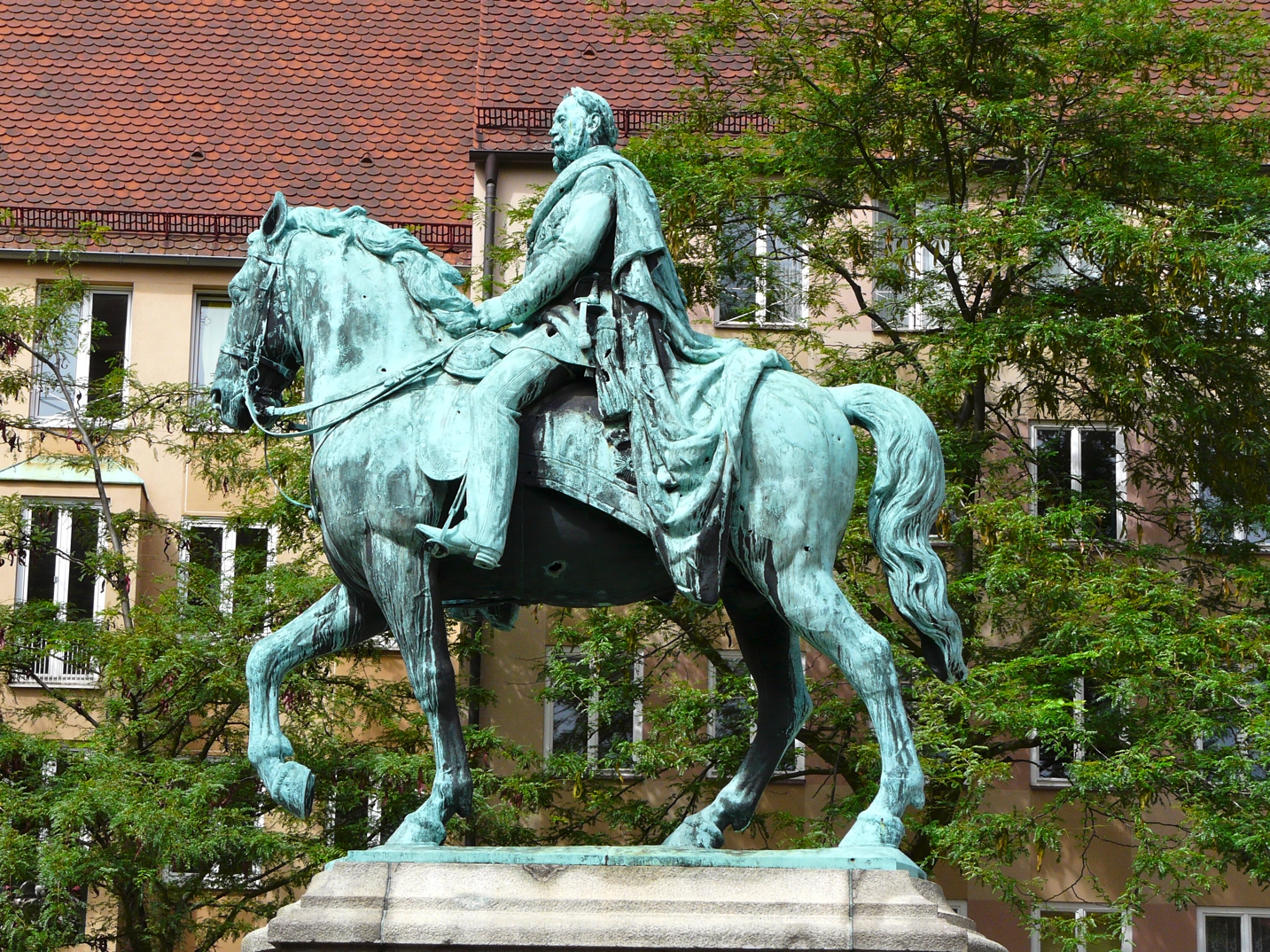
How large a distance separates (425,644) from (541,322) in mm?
1185

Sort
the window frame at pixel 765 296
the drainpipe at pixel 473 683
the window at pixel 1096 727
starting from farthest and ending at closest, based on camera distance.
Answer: the drainpipe at pixel 473 683 → the window frame at pixel 765 296 → the window at pixel 1096 727

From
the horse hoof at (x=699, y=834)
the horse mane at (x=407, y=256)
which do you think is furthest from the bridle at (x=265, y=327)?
the horse hoof at (x=699, y=834)

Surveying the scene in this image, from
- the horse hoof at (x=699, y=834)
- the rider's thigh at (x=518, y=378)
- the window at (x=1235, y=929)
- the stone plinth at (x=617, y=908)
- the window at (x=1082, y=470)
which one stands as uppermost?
the window at (x=1082, y=470)

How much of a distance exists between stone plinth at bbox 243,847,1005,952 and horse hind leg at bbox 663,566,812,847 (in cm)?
76

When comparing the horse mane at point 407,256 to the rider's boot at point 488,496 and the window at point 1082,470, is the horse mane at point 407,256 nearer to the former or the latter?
the rider's boot at point 488,496

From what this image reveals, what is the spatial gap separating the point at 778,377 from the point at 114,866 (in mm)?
11764

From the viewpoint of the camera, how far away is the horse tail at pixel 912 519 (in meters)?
7.07

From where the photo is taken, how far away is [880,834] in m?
Answer: 6.62

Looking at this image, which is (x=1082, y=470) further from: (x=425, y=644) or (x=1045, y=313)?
(x=425, y=644)

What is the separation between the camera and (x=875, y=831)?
662 cm

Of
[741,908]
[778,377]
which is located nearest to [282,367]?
[778,377]

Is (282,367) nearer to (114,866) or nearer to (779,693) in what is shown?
(779,693)

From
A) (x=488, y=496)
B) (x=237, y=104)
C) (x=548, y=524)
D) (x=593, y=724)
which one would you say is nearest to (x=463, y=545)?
(x=488, y=496)

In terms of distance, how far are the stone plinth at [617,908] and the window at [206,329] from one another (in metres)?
21.0
